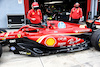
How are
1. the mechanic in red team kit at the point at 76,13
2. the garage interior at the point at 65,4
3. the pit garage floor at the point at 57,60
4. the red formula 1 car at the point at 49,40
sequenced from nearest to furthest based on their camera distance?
the pit garage floor at the point at 57,60 → the red formula 1 car at the point at 49,40 → the mechanic in red team kit at the point at 76,13 → the garage interior at the point at 65,4

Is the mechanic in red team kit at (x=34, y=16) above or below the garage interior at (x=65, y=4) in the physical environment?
below

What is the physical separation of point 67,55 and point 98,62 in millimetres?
868

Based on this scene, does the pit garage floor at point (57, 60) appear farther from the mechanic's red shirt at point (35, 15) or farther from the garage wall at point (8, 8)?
the garage wall at point (8, 8)

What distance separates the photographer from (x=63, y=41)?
3.38 m

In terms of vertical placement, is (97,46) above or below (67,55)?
above

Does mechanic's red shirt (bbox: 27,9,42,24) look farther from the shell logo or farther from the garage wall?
the garage wall

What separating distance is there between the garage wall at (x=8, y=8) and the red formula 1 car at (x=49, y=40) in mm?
5168

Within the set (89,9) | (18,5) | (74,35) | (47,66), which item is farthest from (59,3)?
(47,66)

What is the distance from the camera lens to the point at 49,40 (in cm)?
327

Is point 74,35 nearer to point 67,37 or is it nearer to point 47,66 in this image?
point 67,37

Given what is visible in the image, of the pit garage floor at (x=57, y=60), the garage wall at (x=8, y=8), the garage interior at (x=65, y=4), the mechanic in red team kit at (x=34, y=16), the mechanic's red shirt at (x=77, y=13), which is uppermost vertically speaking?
the garage interior at (x=65, y=4)

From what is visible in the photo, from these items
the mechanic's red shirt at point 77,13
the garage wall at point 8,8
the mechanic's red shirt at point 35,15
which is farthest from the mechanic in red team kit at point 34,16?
the garage wall at point 8,8

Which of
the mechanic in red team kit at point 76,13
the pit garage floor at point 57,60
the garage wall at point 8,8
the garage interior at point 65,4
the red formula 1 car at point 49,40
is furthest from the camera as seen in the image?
the garage interior at point 65,4

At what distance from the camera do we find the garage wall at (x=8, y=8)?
820 centimetres
